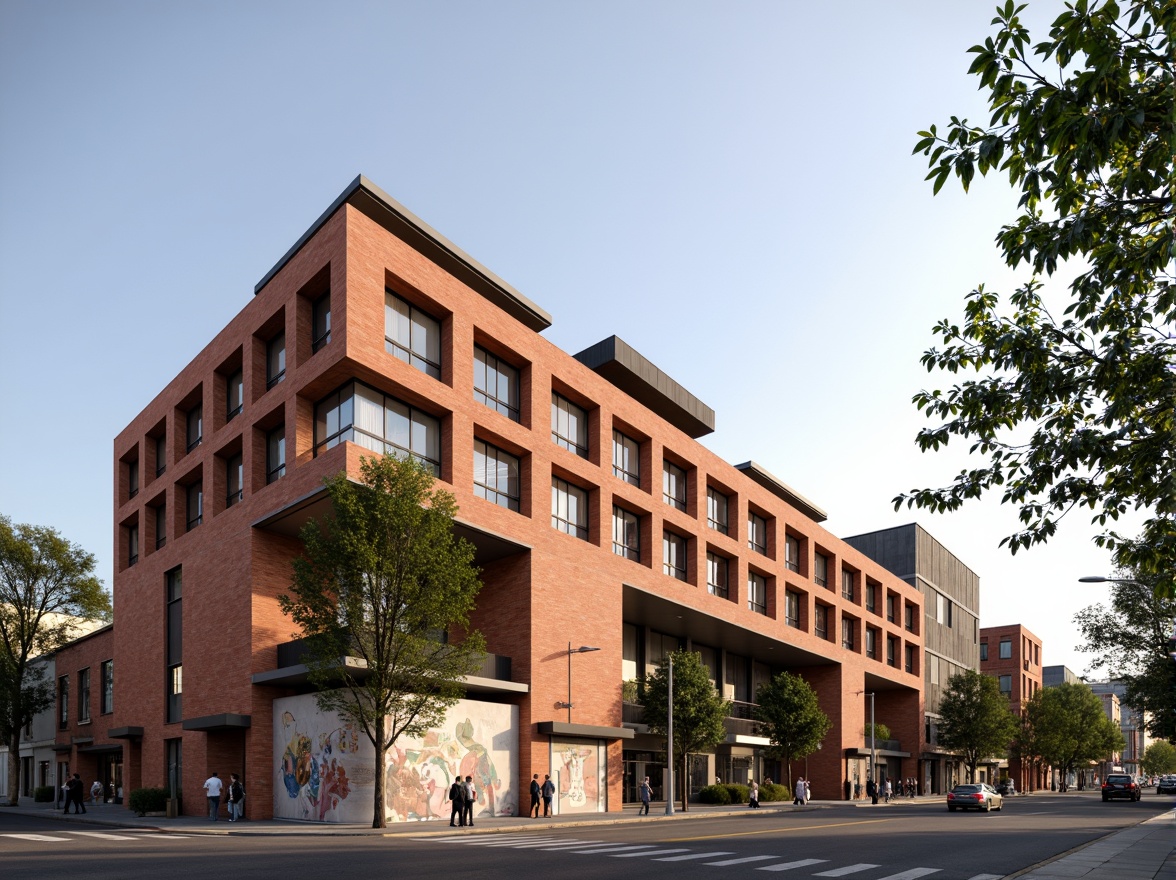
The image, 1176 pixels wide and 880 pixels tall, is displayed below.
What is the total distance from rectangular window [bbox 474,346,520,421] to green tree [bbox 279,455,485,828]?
319 inches

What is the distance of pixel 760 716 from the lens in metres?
58.6

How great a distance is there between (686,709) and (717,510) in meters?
14.2

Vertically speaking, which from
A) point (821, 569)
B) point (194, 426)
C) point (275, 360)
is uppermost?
point (275, 360)

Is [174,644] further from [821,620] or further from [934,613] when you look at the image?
[934,613]

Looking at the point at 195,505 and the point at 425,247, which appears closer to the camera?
the point at 425,247

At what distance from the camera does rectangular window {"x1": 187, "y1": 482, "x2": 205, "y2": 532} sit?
1769 inches

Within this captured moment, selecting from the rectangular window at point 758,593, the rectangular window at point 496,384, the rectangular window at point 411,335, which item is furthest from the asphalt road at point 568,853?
the rectangular window at point 758,593

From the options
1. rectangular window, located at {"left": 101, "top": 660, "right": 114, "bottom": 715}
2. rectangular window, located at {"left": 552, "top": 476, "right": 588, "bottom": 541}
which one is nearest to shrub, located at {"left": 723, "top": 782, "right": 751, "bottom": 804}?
rectangular window, located at {"left": 552, "top": 476, "right": 588, "bottom": 541}

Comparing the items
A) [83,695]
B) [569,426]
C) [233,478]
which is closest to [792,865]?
[569,426]

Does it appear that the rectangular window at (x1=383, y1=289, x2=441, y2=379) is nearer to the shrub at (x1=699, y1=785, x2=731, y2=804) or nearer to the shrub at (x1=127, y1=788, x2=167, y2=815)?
the shrub at (x1=127, y1=788, x2=167, y2=815)

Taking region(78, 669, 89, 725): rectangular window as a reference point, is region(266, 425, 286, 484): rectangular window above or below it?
above

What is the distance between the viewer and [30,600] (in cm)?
5953

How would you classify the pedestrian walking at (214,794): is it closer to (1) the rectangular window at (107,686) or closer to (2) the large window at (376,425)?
(2) the large window at (376,425)

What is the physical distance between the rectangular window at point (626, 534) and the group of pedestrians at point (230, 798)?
63.2 ft
